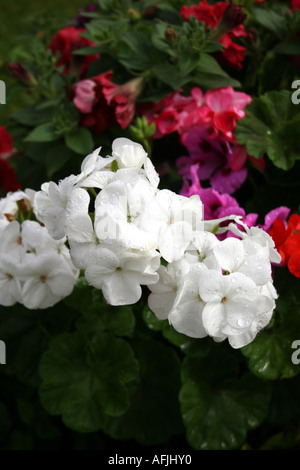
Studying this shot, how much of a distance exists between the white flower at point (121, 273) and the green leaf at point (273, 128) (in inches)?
20.3

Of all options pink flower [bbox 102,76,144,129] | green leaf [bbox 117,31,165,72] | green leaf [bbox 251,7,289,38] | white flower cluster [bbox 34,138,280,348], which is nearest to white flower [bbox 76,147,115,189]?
white flower cluster [bbox 34,138,280,348]

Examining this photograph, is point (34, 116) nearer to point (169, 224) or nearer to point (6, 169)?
point (6, 169)

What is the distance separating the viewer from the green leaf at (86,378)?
44.5 inches

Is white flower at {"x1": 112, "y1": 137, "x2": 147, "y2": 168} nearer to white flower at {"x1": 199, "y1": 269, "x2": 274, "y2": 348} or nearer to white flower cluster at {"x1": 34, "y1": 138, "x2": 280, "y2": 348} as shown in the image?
white flower cluster at {"x1": 34, "y1": 138, "x2": 280, "y2": 348}

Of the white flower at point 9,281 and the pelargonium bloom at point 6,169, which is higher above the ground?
the white flower at point 9,281

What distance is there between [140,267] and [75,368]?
52cm

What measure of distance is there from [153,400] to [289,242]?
0.52m

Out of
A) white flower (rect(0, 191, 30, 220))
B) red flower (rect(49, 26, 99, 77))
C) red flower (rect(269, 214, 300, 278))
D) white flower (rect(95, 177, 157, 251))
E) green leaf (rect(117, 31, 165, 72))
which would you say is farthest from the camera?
red flower (rect(49, 26, 99, 77))

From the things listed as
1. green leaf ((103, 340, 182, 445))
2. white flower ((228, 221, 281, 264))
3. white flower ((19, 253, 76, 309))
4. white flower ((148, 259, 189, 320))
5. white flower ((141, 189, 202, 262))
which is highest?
white flower ((141, 189, 202, 262))

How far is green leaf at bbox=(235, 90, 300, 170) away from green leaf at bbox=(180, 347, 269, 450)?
422mm

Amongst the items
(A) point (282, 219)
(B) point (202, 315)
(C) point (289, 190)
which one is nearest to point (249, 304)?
(B) point (202, 315)

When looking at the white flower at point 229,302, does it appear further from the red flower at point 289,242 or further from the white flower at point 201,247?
the red flower at point 289,242

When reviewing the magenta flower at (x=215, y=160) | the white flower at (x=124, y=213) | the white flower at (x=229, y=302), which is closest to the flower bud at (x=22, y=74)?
the magenta flower at (x=215, y=160)

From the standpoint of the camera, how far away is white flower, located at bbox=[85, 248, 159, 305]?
0.73 meters
